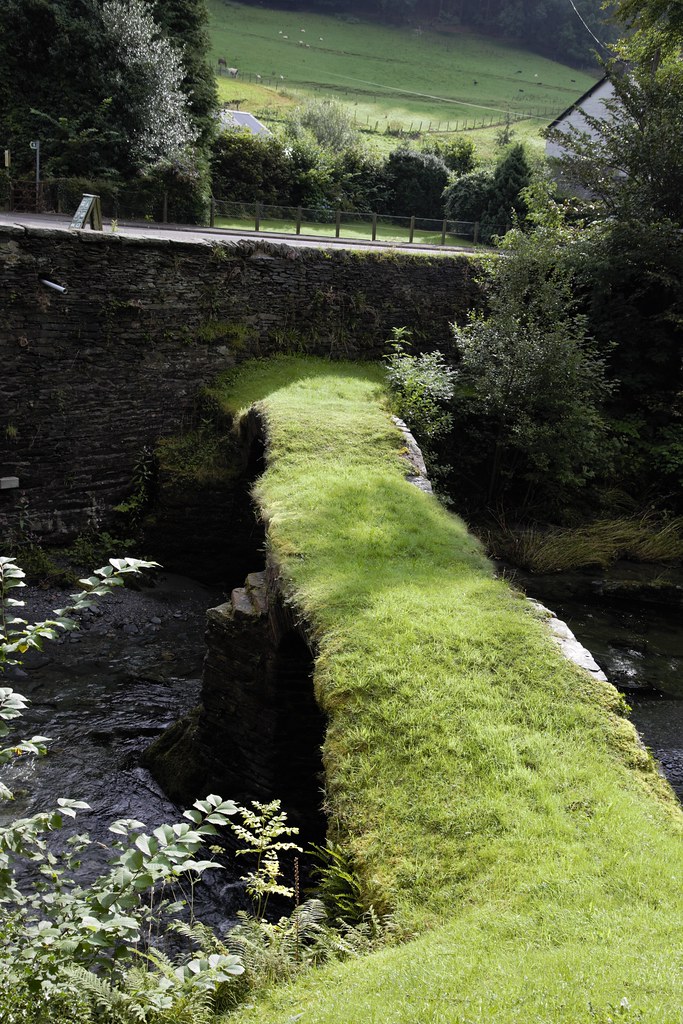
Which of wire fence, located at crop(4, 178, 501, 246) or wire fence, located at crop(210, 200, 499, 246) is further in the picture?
wire fence, located at crop(210, 200, 499, 246)

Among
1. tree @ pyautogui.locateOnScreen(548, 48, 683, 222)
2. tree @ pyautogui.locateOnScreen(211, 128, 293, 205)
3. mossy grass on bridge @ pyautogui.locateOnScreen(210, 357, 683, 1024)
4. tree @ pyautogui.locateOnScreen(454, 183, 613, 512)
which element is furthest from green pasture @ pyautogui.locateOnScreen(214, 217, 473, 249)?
mossy grass on bridge @ pyautogui.locateOnScreen(210, 357, 683, 1024)

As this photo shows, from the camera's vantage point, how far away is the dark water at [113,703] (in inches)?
313

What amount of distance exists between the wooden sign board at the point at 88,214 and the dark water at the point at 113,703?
20.0ft

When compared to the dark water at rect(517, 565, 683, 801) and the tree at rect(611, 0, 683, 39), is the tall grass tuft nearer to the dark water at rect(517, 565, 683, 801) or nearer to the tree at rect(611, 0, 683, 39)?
the dark water at rect(517, 565, 683, 801)

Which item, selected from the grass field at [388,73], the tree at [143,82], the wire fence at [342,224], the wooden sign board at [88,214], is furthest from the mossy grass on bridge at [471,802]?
the grass field at [388,73]

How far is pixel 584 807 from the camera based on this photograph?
464cm

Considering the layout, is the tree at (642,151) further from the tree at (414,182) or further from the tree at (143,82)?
the tree at (414,182)

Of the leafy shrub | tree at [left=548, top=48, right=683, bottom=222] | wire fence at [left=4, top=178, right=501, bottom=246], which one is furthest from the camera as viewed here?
wire fence at [left=4, top=178, right=501, bottom=246]

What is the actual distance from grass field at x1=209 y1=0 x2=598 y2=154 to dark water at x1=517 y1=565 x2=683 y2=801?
36529mm

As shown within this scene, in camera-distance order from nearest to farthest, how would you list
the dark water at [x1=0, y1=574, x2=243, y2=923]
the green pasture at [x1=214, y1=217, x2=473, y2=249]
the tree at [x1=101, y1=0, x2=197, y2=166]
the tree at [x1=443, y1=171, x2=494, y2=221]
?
the dark water at [x1=0, y1=574, x2=243, y2=923] < the tree at [x1=101, y1=0, x2=197, y2=166] < the green pasture at [x1=214, y1=217, x2=473, y2=249] < the tree at [x1=443, y1=171, x2=494, y2=221]

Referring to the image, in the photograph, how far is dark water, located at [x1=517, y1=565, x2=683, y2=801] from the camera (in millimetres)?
9789

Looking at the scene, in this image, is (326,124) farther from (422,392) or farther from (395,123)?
(422,392)

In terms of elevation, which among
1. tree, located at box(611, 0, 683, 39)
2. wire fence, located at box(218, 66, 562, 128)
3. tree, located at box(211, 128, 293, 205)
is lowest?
tree, located at box(211, 128, 293, 205)

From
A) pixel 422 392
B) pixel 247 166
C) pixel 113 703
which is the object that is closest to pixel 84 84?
pixel 247 166
